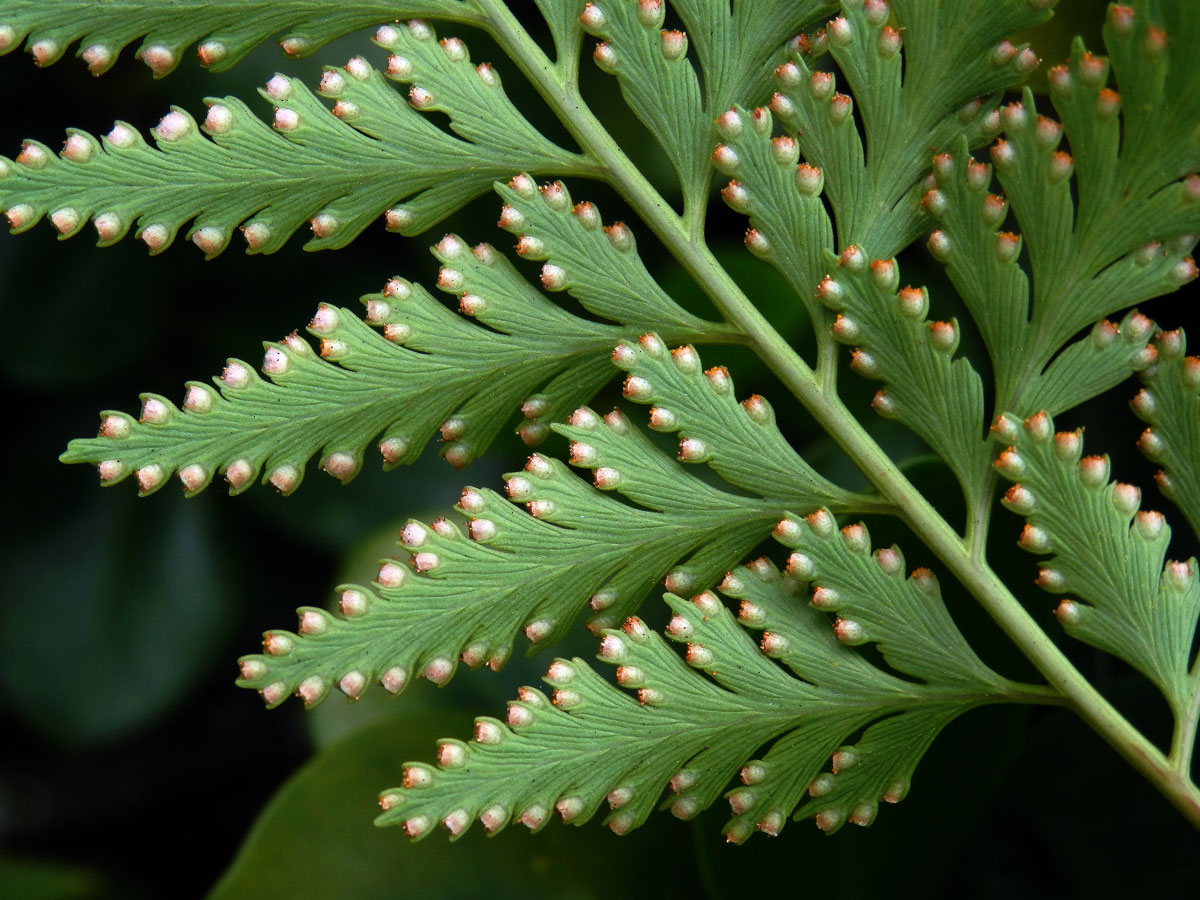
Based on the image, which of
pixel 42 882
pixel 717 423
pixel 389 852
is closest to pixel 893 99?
pixel 717 423

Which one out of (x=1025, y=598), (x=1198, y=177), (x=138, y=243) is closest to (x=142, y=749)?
(x=138, y=243)

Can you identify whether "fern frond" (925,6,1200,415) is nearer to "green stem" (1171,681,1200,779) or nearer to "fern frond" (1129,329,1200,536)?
"fern frond" (1129,329,1200,536)

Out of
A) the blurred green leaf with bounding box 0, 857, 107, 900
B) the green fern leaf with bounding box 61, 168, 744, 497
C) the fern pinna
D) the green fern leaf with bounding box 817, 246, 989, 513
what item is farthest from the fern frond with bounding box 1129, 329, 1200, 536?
the blurred green leaf with bounding box 0, 857, 107, 900

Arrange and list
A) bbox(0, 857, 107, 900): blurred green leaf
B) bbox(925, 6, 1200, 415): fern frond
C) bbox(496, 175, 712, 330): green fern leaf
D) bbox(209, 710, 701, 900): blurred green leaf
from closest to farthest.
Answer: bbox(925, 6, 1200, 415): fern frond < bbox(496, 175, 712, 330): green fern leaf < bbox(209, 710, 701, 900): blurred green leaf < bbox(0, 857, 107, 900): blurred green leaf

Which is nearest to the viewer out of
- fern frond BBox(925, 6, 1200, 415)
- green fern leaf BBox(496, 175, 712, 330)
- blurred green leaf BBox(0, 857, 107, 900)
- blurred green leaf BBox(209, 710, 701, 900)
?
fern frond BBox(925, 6, 1200, 415)

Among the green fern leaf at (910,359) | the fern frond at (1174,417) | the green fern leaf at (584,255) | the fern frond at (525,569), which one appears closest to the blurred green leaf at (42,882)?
the fern frond at (525,569)

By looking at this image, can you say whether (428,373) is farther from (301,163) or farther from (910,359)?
(910,359)

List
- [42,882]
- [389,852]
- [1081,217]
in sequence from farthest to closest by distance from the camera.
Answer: [42,882] → [389,852] → [1081,217]
